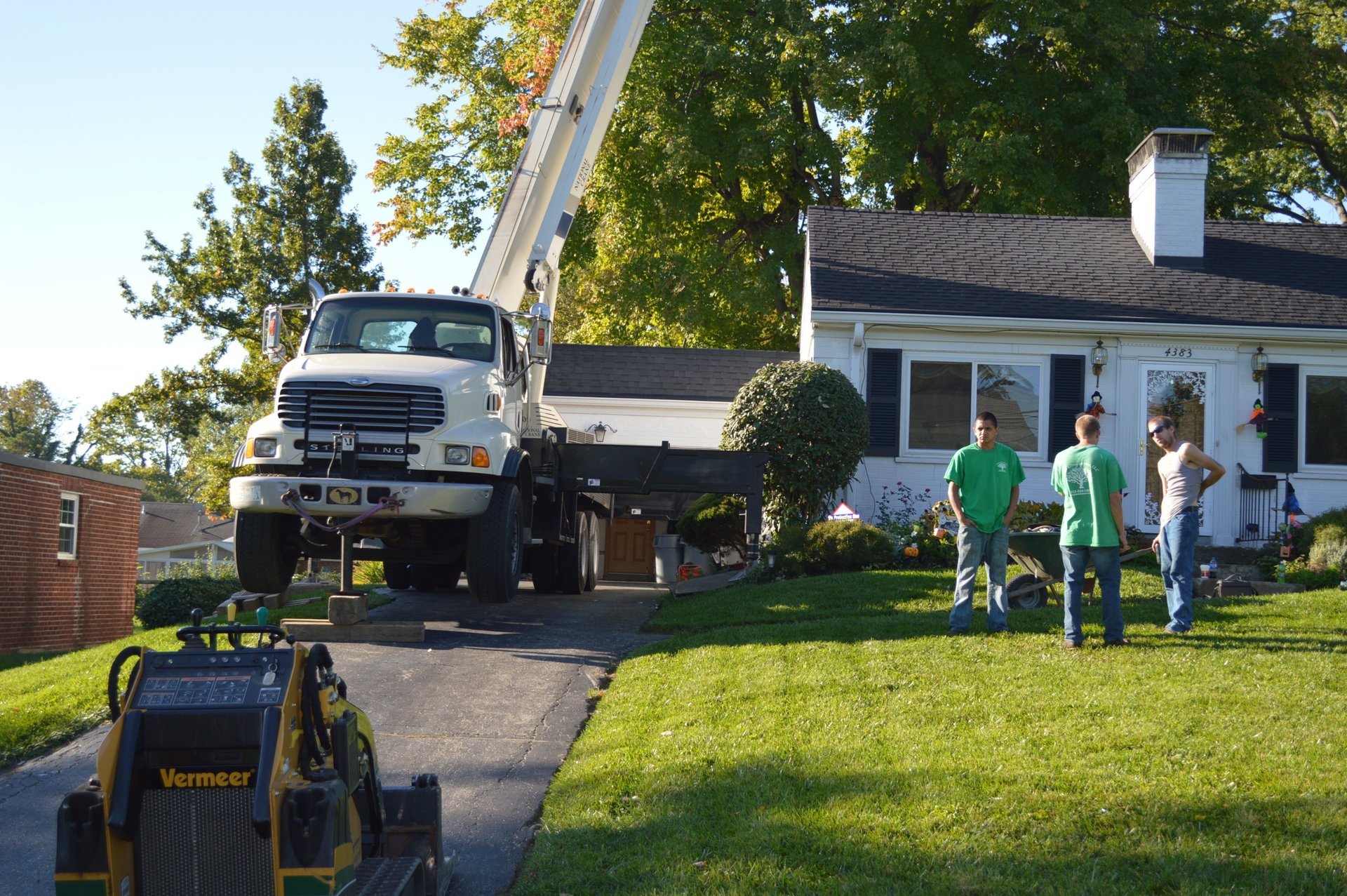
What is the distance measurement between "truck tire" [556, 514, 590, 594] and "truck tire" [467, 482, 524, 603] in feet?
12.8

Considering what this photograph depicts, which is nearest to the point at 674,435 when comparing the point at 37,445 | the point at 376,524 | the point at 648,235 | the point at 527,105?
the point at 648,235

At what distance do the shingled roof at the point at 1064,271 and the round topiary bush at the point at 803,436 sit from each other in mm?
1809

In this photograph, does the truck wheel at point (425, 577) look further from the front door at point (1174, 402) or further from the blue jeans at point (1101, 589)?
the front door at point (1174, 402)

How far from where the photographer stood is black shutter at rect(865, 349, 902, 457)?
17078 millimetres

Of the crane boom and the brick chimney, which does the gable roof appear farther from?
the brick chimney

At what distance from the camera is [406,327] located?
1130cm

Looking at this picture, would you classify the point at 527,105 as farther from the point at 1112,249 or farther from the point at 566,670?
the point at 566,670

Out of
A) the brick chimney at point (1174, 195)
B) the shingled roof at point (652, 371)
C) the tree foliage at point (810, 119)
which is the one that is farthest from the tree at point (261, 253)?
the brick chimney at point (1174, 195)

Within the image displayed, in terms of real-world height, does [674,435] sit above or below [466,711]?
above

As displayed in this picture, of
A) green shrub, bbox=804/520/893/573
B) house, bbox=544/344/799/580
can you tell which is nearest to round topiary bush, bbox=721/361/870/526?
green shrub, bbox=804/520/893/573

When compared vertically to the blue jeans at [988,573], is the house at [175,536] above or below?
below

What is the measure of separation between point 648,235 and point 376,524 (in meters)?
18.8

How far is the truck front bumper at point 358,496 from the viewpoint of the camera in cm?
977

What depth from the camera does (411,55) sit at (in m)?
32.2
